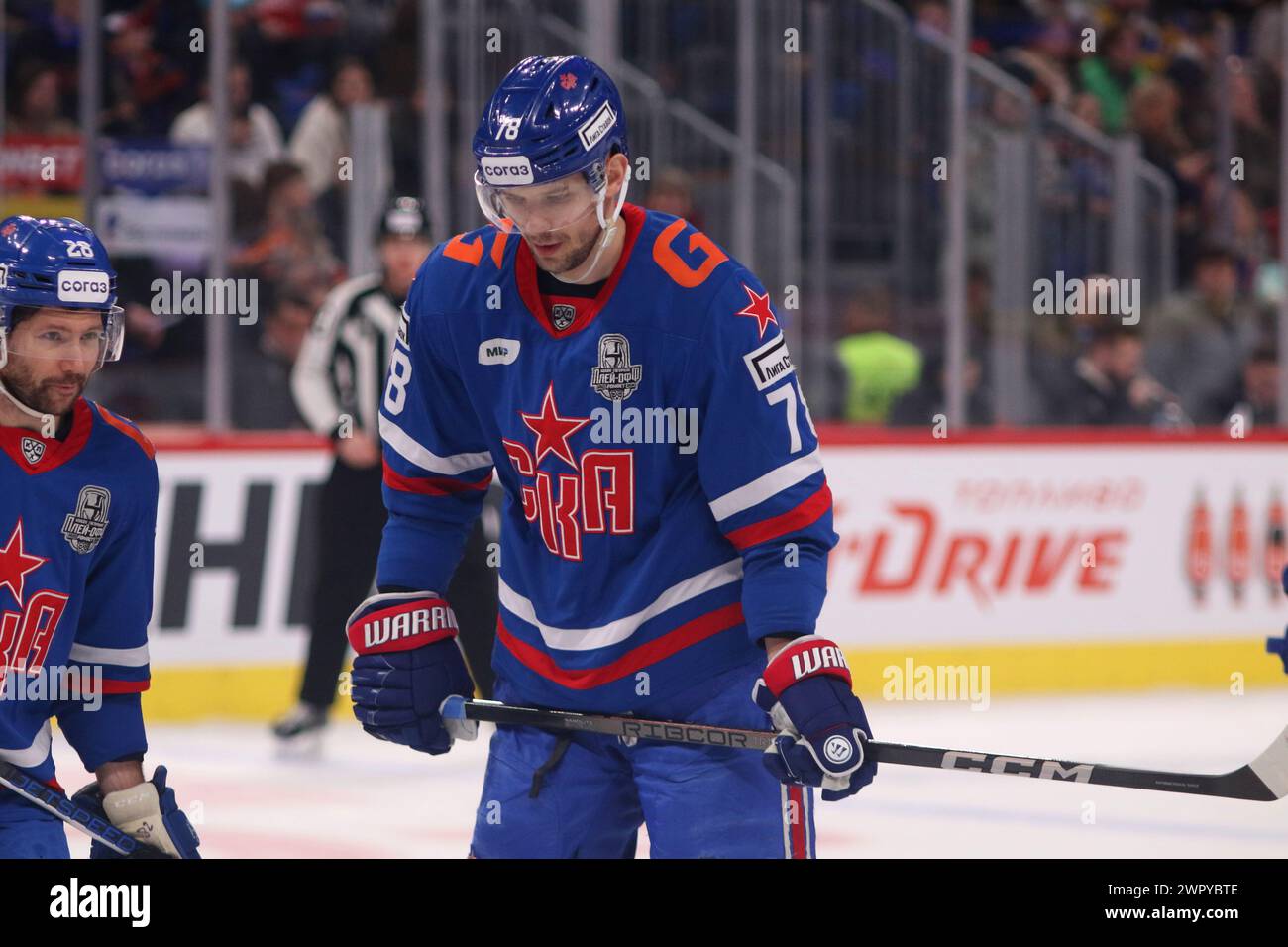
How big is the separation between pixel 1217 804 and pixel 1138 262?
2.80m

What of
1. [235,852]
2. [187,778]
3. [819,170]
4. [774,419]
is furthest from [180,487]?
[774,419]

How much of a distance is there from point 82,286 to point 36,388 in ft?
0.47

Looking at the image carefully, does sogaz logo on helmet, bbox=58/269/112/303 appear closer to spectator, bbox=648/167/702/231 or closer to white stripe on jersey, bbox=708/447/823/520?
white stripe on jersey, bbox=708/447/823/520

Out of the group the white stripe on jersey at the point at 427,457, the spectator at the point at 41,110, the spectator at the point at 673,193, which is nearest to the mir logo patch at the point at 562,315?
the white stripe on jersey at the point at 427,457

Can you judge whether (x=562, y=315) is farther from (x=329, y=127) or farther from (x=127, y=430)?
(x=329, y=127)

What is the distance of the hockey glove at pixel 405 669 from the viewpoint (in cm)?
262

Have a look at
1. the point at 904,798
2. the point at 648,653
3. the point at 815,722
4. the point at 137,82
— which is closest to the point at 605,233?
the point at 648,653

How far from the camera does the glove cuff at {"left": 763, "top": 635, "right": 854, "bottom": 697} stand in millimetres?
2441

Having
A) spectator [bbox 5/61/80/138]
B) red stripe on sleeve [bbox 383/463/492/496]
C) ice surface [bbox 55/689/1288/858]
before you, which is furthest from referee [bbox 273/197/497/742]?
red stripe on sleeve [bbox 383/463/492/496]

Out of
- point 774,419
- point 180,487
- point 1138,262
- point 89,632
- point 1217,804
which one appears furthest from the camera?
point 1138,262

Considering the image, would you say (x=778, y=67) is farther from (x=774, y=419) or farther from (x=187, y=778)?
(x=774, y=419)

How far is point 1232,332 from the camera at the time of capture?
7582 mm

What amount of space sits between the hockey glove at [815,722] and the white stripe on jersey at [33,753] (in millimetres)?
929

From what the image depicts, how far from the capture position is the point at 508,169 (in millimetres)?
2449
